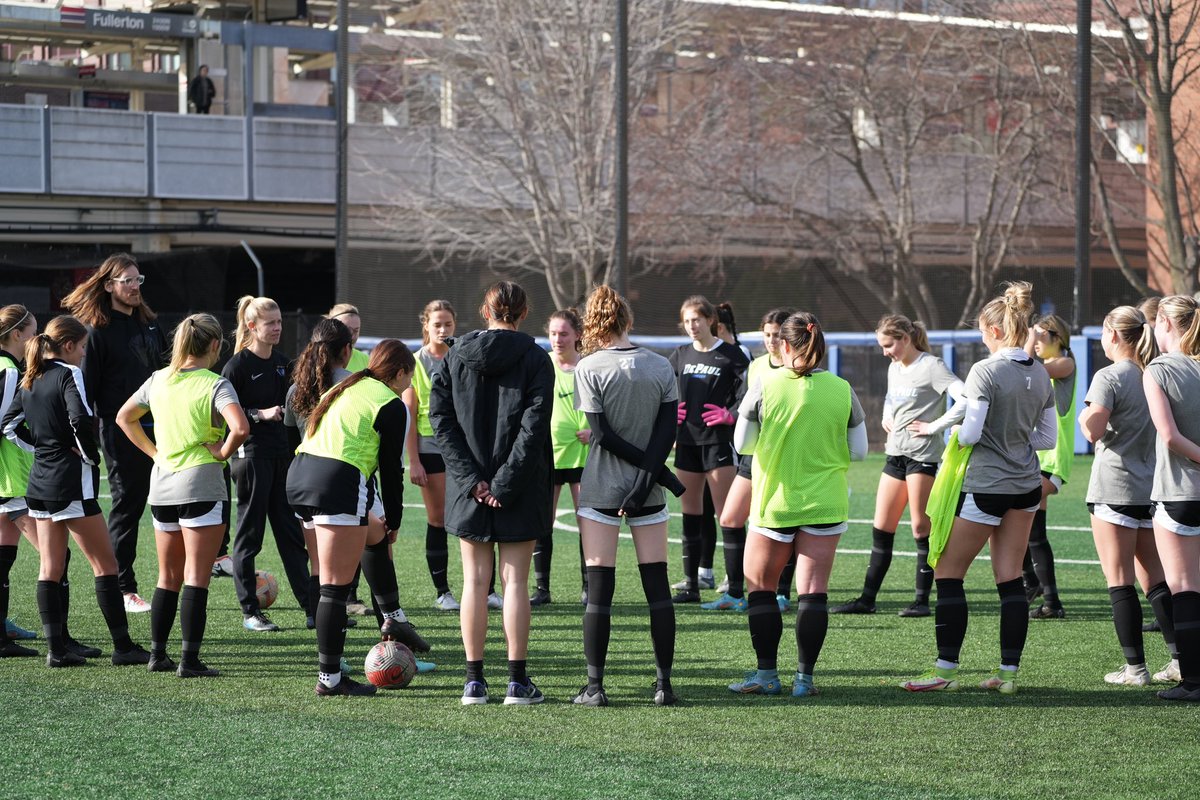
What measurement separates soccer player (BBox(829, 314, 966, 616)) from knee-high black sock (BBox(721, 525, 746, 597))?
0.62 metres

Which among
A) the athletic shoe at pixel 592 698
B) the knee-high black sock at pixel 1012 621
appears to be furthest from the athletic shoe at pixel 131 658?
the knee-high black sock at pixel 1012 621

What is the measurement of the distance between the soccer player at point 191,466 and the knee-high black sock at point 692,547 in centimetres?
354

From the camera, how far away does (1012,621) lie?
6.71 meters

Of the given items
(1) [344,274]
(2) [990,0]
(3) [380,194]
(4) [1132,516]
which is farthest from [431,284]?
(4) [1132,516]

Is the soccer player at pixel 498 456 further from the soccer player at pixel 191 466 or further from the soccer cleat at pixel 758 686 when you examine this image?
the soccer player at pixel 191 466

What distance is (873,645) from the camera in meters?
7.98

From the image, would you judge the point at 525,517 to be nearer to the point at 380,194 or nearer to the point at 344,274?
the point at 344,274

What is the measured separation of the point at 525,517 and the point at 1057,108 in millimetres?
24432

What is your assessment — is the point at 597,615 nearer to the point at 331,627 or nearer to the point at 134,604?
the point at 331,627

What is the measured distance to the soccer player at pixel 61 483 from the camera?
7.23m

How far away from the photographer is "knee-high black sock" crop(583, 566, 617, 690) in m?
6.43

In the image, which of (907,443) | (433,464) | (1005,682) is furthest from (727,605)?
(1005,682)

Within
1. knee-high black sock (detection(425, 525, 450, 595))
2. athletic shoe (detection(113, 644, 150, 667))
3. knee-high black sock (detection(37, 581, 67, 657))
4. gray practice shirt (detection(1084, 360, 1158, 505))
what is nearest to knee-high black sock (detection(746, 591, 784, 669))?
gray practice shirt (detection(1084, 360, 1158, 505))

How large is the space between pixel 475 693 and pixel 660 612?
924 mm
